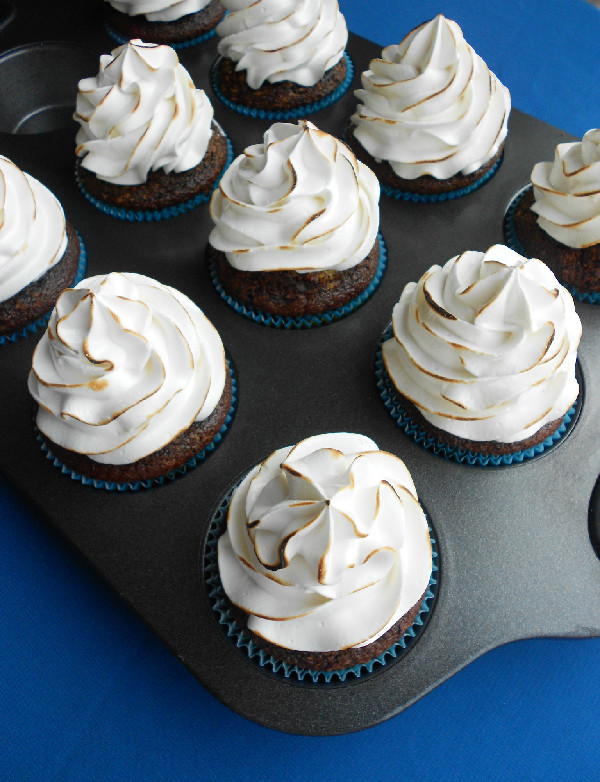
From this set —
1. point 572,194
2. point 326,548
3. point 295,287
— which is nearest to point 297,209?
point 295,287

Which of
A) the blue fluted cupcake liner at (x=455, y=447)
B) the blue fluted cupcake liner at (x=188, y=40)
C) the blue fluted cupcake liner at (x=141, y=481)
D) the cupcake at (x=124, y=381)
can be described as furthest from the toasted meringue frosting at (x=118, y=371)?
the blue fluted cupcake liner at (x=188, y=40)

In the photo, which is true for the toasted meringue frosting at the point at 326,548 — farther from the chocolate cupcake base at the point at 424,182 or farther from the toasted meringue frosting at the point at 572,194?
the chocolate cupcake base at the point at 424,182

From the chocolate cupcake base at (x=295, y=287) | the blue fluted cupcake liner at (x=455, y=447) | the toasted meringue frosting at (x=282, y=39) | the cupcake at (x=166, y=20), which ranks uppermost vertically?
the cupcake at (x=166, y=20)

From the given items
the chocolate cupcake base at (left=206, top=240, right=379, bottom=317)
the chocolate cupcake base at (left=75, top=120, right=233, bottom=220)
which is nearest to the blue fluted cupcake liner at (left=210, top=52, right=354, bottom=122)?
the chocolate cupcake base at (left=75, top=120, right=233, bottom=220)

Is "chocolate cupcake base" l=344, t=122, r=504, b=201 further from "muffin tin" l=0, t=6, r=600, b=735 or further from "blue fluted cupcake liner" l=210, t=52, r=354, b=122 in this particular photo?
"blue fluted cupcake liner" l=210, t=52, r=354, b=122

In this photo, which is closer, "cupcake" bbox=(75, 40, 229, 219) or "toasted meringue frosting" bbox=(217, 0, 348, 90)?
"cupcake" bbox=(75, 40, 229, 219)
